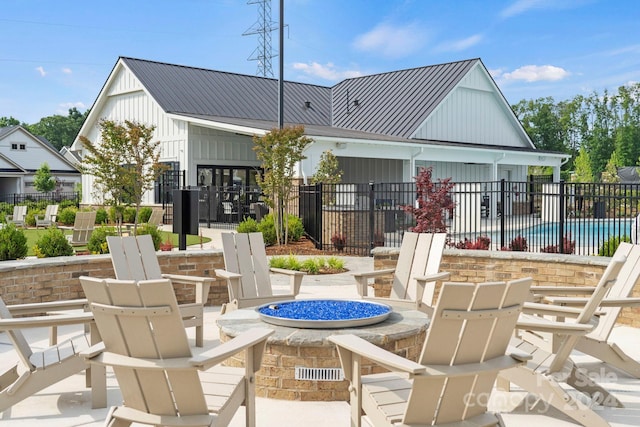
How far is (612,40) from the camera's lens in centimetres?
8969

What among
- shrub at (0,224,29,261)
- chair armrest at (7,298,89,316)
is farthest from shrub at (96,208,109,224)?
chair armrest at (7,298,89,316)

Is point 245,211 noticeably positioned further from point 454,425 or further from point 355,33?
point 355,33

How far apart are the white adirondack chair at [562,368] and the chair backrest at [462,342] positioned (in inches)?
38.9

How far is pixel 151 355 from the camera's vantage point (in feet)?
11.5

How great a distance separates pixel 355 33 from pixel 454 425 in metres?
67.1

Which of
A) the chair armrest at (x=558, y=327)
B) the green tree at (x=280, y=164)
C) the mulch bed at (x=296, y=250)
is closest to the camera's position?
the chair armrest at (x=558, y=327)

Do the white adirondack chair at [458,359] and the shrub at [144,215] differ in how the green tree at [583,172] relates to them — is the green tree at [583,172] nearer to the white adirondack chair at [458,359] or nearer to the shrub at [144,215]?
the shrub at [144,215]

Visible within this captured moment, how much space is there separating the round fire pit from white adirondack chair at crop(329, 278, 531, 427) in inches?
61.6

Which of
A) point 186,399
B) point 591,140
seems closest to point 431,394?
point 186,399

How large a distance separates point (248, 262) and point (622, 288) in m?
3.89

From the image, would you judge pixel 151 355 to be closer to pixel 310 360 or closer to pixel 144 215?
pixel 310 360

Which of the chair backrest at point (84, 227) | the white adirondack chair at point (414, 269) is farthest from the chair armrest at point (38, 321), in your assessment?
the chair backrest at point (84, 227)

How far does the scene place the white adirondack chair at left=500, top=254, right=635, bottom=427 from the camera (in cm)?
429

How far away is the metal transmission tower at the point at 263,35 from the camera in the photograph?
37.1 m
